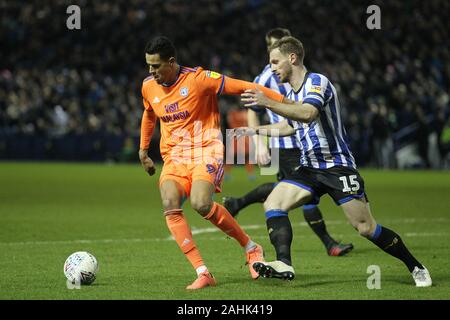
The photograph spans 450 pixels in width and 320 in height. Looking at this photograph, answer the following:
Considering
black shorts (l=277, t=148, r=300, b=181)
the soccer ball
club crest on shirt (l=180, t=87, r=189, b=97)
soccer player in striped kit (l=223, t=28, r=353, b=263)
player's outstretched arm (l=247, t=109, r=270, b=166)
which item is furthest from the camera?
black shorts (l=277, t=148, r=300, b=181)

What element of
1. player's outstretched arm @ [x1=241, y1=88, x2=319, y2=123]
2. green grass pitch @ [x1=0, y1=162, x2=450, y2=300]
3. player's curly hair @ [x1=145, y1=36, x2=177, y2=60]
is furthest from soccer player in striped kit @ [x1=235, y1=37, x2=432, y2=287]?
player's curly hair @ [x1=145, y1=36, x2=177, y2=60]

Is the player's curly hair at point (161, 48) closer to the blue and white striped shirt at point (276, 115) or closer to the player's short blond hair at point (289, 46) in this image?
the player's short blond hair at point (289, 46)

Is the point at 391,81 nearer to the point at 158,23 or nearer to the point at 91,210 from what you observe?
the point at 158,23

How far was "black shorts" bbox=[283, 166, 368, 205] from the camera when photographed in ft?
23.9

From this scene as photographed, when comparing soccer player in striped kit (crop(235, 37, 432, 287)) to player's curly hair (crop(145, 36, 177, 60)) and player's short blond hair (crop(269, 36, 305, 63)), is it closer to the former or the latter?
player's short blond hair (crop(269, 36, 305, 63))

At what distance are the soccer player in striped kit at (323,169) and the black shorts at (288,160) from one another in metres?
1.95

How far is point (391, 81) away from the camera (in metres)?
26.3

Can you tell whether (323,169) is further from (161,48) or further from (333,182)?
(161,48)

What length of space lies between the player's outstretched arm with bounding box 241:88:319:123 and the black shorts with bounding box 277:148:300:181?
2668 millimetres

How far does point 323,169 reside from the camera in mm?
7422

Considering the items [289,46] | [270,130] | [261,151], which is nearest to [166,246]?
[261,151]

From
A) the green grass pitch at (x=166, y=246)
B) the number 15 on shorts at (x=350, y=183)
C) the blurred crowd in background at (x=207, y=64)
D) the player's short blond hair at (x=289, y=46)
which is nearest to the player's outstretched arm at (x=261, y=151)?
the green grass pitch at (x=166, y=246)

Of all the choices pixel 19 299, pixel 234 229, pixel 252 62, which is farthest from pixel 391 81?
pixel 19 299

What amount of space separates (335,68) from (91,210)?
14636mm
